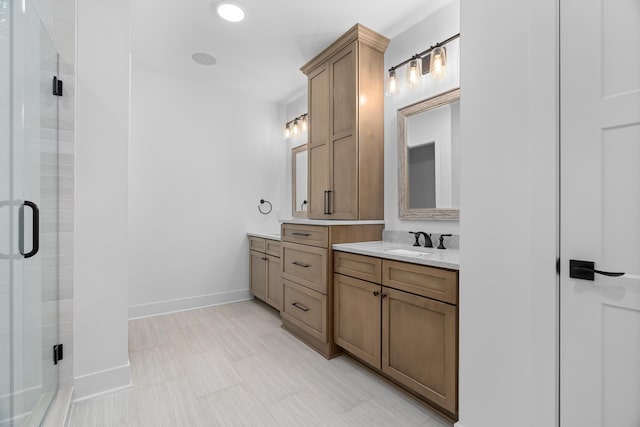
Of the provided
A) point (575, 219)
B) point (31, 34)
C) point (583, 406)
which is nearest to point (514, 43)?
point (575, 219)

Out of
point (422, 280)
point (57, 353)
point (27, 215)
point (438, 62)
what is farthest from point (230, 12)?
point (57, 353)

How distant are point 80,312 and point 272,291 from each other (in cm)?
176

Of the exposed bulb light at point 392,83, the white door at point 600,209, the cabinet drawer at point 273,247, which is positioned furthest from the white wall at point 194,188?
the white door at point 600,209

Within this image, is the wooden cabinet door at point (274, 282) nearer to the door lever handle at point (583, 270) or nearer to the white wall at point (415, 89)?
the white wall at point (415, 89)

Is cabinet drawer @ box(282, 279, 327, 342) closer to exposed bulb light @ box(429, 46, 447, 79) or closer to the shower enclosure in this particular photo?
the shower enclosure

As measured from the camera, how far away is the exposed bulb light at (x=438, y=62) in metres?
2.15

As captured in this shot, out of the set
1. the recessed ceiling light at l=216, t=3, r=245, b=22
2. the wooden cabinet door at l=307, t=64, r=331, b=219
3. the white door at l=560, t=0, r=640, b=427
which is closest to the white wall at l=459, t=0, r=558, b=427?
the white door at l=560, t=0, r=640, b=427

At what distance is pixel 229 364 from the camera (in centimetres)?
222

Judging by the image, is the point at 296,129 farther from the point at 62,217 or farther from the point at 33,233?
the point at 33,233

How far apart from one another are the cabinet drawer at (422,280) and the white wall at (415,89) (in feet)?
2.11

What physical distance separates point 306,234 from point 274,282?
3.15 feet

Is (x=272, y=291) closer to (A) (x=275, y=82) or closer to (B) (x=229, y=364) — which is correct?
(B) (x=229, y=364)

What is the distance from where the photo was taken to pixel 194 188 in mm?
3551

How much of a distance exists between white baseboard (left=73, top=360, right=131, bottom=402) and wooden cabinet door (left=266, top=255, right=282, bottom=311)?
1404 mm
